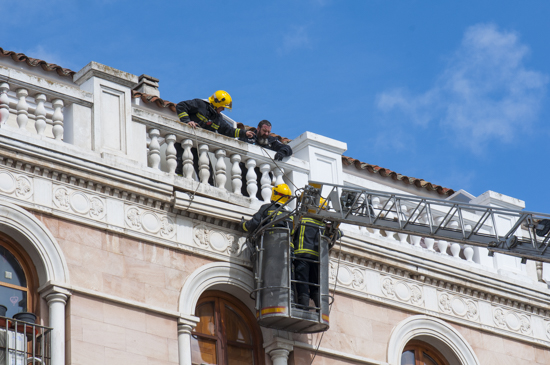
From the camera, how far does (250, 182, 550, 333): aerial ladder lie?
48.4ft

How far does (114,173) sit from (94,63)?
5.65 feet

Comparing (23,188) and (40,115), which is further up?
(40,115)

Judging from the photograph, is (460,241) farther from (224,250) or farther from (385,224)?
(224,250)

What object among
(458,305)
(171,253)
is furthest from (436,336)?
(171,253)

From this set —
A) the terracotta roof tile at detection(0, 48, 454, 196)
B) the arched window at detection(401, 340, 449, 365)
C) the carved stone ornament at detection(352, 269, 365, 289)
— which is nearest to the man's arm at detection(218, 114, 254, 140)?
the terracotta roof tile at detection(0, 48, 454, 196)

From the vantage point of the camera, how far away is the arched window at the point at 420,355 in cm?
1680

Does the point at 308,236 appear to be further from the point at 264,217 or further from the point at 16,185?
the point at 16,185

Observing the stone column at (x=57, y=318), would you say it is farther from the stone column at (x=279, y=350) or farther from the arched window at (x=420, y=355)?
the arched window at (x=420, y=355)

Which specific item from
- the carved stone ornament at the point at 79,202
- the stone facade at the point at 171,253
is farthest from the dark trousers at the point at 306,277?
the carved stone ornament at the point at 79,202

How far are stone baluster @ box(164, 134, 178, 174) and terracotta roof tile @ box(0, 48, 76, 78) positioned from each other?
3.84 metres

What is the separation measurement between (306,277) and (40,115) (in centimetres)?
402

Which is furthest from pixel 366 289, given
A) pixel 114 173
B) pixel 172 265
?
pixel 114 173

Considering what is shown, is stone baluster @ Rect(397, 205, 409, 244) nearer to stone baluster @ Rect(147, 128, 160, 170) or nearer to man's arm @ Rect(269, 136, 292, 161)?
→ man's arm @ Rect(269, 136, 292, 161)

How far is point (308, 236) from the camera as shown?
15.5m
